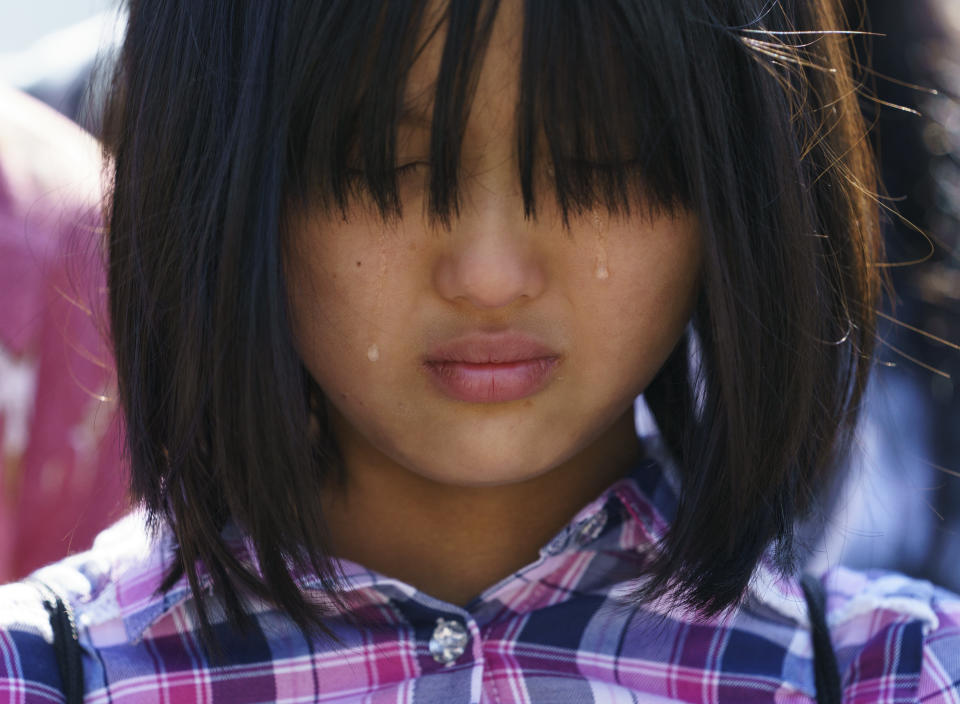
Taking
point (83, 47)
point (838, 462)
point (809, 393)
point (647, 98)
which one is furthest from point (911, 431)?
point (83, 47)

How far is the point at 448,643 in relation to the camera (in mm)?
1069

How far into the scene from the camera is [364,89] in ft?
2.97

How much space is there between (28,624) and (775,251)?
757mm

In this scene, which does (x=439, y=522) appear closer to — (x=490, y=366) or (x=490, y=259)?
(x=490, y=366)

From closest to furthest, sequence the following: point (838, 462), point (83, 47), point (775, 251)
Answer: point (775, 251), point (838, 462), point (83, 47)

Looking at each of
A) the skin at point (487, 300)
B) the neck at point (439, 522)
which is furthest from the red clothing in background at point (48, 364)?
the skin at point (487, 300)

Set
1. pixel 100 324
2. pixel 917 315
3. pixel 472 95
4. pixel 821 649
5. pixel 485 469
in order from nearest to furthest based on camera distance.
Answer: pixel 472 95
pixel 485 469
pixel 821 649
pixel 100 324
pixel 917 315

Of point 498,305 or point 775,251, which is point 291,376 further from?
point 775,251

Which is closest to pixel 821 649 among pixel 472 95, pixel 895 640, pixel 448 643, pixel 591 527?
pixel 895 640

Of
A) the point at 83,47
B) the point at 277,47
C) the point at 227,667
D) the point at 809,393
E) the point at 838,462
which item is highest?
the point at 83,47

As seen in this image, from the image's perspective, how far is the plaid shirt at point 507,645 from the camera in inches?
40.9

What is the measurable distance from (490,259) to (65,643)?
0.53 metres

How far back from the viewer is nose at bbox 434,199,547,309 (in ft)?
2.98

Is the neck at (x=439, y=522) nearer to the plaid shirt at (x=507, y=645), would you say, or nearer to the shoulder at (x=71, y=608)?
the plaid shirt at (x=507, y=645)
